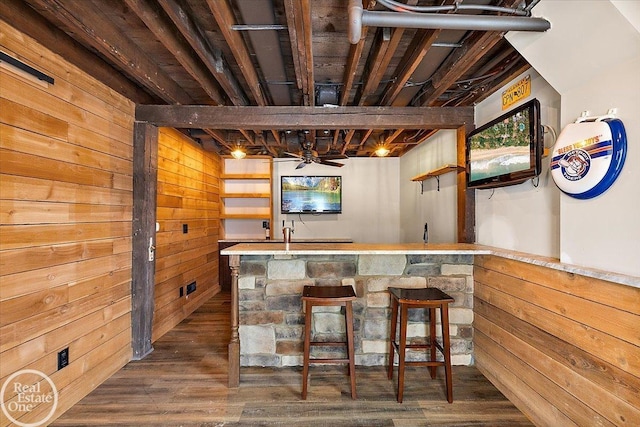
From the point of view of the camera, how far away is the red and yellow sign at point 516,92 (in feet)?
7.11

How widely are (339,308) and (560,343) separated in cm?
151

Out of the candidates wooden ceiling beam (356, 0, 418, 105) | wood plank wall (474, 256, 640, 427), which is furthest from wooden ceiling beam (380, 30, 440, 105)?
wood plank wall (474, 256, 640, 427)

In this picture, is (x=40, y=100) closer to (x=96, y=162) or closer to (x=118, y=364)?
(x=96, y=162)

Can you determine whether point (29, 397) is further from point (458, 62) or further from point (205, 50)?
point (458, 62)

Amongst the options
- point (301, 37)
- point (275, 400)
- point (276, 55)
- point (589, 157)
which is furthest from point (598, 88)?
point (275, 400)

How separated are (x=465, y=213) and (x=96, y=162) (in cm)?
320

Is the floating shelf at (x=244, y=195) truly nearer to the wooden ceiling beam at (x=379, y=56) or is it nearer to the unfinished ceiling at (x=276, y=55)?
the unfinished ceiling at (x=276, y=55)

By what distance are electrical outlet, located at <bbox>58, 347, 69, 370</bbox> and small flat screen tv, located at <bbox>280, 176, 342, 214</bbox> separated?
381 cm

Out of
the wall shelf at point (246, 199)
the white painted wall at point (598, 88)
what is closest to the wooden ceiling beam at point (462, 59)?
the white painted wall at point (598, 88)

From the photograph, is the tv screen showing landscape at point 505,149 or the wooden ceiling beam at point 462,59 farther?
the tv screen showing landscape at point 505,149

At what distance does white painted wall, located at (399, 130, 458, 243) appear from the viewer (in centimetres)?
349

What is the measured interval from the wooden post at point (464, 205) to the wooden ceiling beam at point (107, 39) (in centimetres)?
273

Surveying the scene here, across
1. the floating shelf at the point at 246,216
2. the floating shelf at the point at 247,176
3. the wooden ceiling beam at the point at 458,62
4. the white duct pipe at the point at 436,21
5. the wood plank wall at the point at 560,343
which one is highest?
the wooden ceiling beam at the point at 458,62

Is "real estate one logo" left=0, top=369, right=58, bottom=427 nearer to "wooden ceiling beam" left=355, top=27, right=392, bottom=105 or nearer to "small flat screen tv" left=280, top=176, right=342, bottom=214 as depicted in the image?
"wooden ceiling beam" left=355, top=27, right=392, bottom=105
